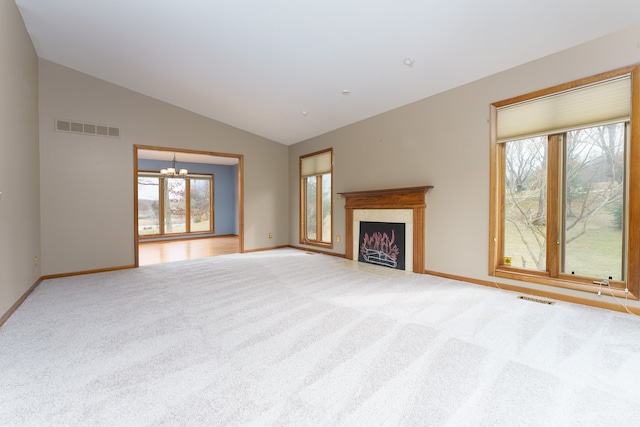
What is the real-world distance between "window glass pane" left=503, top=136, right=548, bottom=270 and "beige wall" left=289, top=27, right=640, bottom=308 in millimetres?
266

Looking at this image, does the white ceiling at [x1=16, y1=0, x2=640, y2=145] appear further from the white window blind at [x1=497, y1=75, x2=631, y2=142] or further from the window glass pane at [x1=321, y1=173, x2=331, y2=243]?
the window glass pane at [x1=321, y1=173, x2=331, y2=243]

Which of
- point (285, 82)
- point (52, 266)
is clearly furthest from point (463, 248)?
point (52, 266)

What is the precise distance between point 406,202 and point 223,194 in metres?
7.56

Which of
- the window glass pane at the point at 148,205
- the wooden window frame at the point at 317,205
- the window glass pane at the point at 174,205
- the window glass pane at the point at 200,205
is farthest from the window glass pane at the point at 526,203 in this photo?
the window glass pane at the point at 148,205

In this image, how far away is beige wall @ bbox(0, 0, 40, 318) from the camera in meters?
2.58

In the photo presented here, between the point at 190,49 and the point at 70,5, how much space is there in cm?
114

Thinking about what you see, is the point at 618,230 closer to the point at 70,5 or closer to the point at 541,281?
the point at 541,281

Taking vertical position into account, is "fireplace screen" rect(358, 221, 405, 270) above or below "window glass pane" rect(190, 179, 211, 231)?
below

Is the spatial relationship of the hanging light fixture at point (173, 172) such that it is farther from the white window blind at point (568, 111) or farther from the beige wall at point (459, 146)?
the white window blind at point (568, 111)

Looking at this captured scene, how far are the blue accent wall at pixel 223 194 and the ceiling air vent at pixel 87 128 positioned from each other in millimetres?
4934

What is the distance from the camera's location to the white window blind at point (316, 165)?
19.6ft

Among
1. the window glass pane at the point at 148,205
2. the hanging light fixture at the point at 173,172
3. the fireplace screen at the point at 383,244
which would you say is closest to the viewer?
the fireplace screen at the point at 383,244

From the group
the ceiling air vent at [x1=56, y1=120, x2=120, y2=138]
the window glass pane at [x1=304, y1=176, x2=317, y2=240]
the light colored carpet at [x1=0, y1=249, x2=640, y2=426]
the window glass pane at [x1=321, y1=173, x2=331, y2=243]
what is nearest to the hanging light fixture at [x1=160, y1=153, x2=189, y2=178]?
the ceiling air vent at [x1=56, y1=120, x2=120, y2=138]

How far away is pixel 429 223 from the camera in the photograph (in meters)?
4.14
